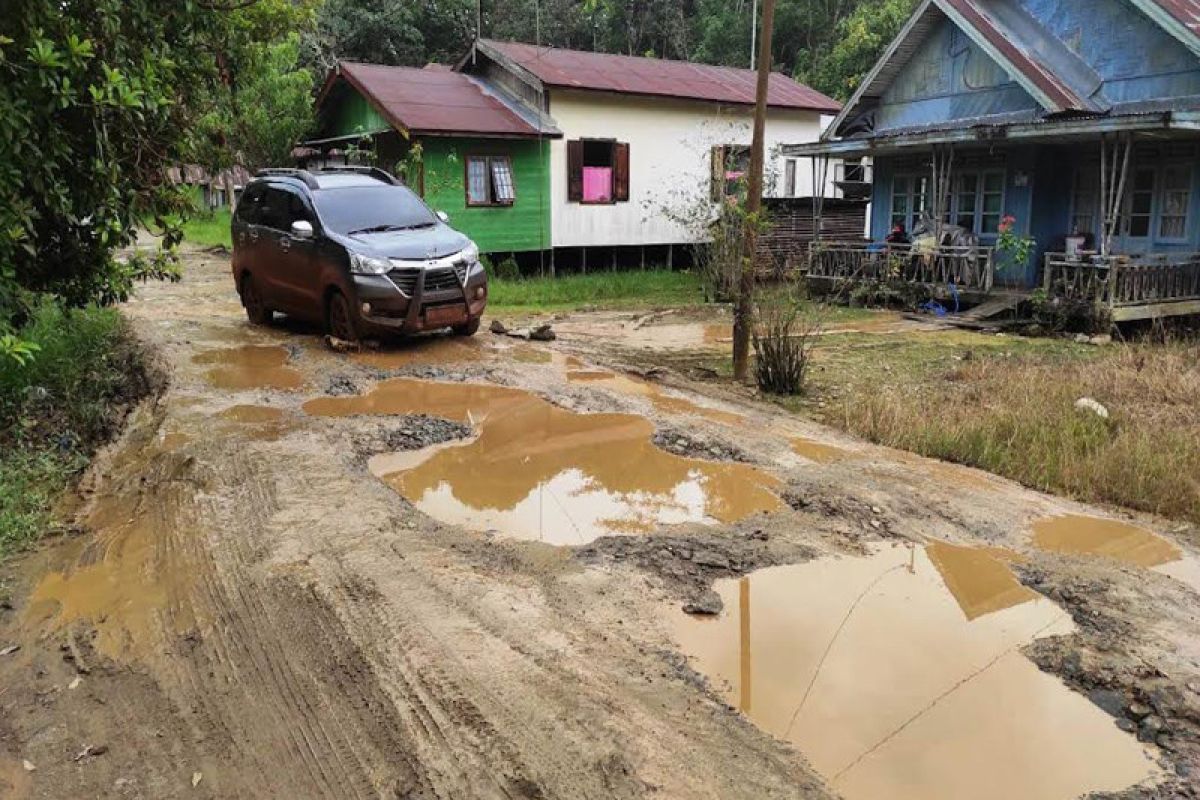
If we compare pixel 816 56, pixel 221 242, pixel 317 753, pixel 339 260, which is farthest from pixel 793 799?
pixel 816 56

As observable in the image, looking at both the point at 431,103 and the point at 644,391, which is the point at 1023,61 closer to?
the point at 644,391

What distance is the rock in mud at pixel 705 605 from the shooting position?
4254mm

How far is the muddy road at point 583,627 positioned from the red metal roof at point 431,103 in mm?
12444

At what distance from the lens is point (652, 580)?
4.55 m

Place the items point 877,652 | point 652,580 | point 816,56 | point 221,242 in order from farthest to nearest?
point 816,56 < point 221,242 < point 652,580 < point 877,652

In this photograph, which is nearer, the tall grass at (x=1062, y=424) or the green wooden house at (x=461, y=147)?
the tall grass at (x=1062, y=424)

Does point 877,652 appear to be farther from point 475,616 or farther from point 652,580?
point 475,616

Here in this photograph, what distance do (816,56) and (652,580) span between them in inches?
1383

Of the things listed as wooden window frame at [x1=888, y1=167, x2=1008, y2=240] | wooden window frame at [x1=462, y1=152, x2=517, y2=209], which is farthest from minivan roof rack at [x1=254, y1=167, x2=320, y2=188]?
wooden window frame at [x1=888, y1=167, x2=1008, y2=240]

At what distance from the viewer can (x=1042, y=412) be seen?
7559 mm

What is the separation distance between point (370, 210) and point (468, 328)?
1802mm

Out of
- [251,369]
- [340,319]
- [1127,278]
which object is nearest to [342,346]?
[340,319]

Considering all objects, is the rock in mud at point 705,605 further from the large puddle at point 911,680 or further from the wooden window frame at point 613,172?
the wooden window frame at point 613,172

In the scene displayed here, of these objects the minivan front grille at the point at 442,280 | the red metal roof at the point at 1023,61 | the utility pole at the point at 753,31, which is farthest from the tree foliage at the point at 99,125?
the utility pole at the point at 753,31
